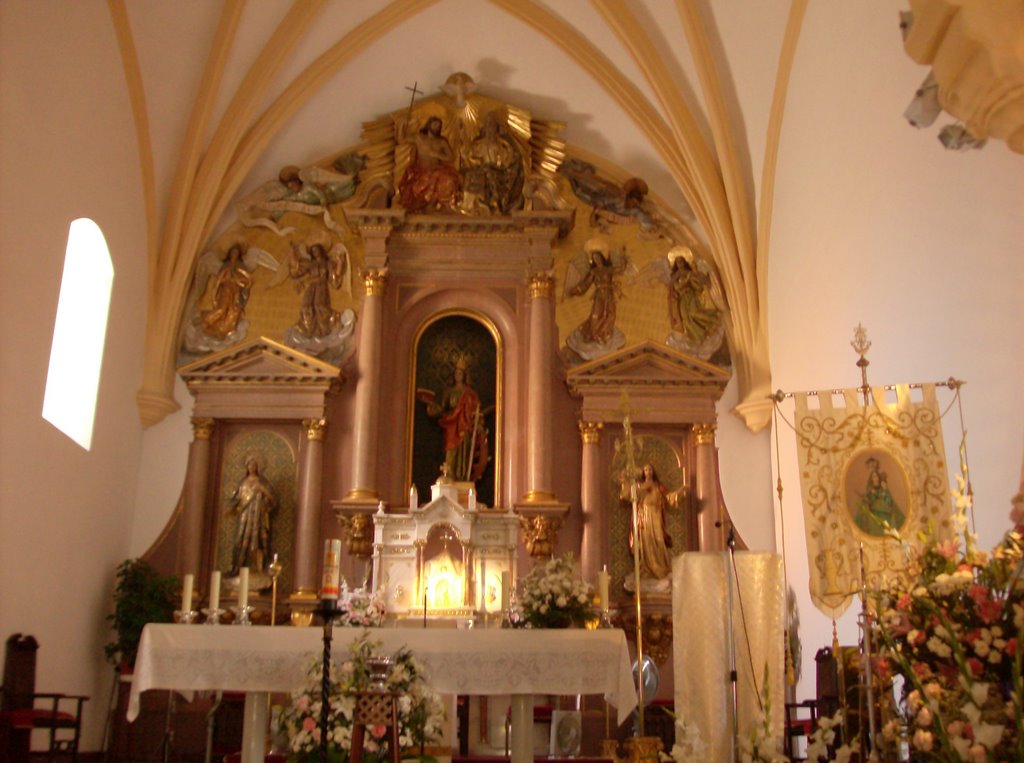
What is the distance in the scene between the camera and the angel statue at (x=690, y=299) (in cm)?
1348

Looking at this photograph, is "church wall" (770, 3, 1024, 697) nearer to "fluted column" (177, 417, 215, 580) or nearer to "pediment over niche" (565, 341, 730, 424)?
"pediment over niche" (565, 341, 730, 424)

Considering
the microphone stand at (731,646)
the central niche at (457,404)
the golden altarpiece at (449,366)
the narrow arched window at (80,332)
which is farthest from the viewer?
the central niche at (457,404)

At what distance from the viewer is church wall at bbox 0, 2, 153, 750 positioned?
9.57 m

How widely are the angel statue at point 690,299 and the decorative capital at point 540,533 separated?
277cm

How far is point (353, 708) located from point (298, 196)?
361 inches

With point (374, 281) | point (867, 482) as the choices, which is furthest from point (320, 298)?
point (867, 482)

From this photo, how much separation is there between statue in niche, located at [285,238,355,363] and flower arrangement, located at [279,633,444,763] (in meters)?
7.05

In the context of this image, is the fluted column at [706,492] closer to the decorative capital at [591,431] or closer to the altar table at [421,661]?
the decorative capital at [591,431]

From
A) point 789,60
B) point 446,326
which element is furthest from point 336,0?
point 789,60

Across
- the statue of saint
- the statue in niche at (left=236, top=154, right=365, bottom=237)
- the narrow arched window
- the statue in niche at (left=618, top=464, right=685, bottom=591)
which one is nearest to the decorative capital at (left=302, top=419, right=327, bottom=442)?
the statue of saint

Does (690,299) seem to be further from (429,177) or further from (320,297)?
(320,297)

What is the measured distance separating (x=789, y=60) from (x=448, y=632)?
783 cm

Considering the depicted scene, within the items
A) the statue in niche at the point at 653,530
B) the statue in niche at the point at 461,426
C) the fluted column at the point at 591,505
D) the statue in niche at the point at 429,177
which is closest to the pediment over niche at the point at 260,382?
the statue in niche at the point at 461,426

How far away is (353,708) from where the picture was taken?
6.34 metres
